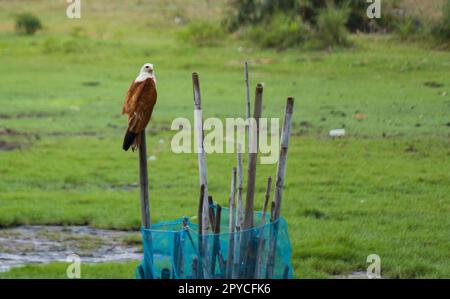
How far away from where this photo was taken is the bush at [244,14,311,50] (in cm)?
2273

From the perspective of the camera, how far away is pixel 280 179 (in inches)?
249

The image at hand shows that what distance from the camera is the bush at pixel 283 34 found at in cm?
2273

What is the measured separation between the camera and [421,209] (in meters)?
10.2

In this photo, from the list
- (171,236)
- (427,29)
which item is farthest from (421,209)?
(427,29)

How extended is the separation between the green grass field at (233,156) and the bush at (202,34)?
39 centimetres

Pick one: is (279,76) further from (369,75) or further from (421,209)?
(421,209)

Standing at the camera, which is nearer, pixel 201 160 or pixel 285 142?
pixel 285 142

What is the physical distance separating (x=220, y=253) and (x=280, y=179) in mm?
663

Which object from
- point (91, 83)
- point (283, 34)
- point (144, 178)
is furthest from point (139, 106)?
point (283, 34)
